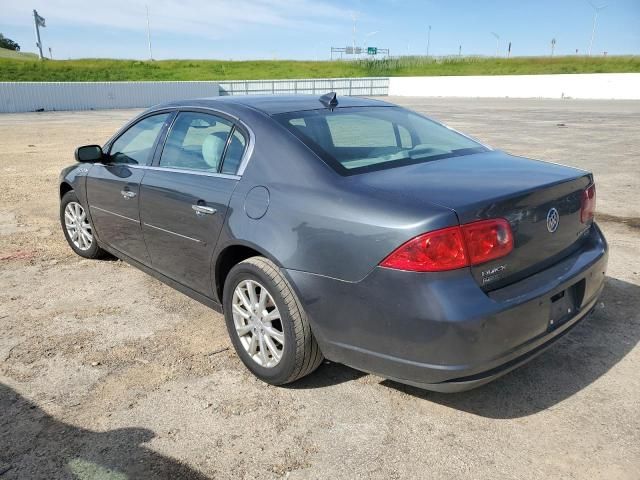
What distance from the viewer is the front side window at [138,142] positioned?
3.96 meters

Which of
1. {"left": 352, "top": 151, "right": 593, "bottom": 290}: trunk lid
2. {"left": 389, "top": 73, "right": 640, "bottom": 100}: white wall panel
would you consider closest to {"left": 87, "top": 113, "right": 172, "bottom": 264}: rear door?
{"left": 352, "top": 151, "right": 593, "bottom": 290}: trunk lid

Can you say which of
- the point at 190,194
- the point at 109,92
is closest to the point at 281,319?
the point at 190,194

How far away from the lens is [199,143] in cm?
353

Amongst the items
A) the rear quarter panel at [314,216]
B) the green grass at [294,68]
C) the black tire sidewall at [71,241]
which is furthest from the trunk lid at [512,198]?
the green grass at [294,68]

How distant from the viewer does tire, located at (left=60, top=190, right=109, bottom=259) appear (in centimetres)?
500

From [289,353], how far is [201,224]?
101 centimetres

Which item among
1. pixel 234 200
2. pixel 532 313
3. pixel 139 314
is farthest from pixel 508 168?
pixel 139 314

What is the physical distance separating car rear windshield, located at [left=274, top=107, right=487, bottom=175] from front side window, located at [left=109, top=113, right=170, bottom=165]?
1267 millimetres

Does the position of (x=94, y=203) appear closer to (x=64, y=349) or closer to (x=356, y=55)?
(x=64, y=349)

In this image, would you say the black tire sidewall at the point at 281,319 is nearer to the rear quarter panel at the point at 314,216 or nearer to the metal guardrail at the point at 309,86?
the rear quarter panel at the point at 314,216

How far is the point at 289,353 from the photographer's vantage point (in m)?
2.77

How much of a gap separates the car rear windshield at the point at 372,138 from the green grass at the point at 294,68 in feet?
165

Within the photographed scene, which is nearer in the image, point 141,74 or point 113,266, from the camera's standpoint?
point 113,266

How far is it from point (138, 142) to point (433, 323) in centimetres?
293
